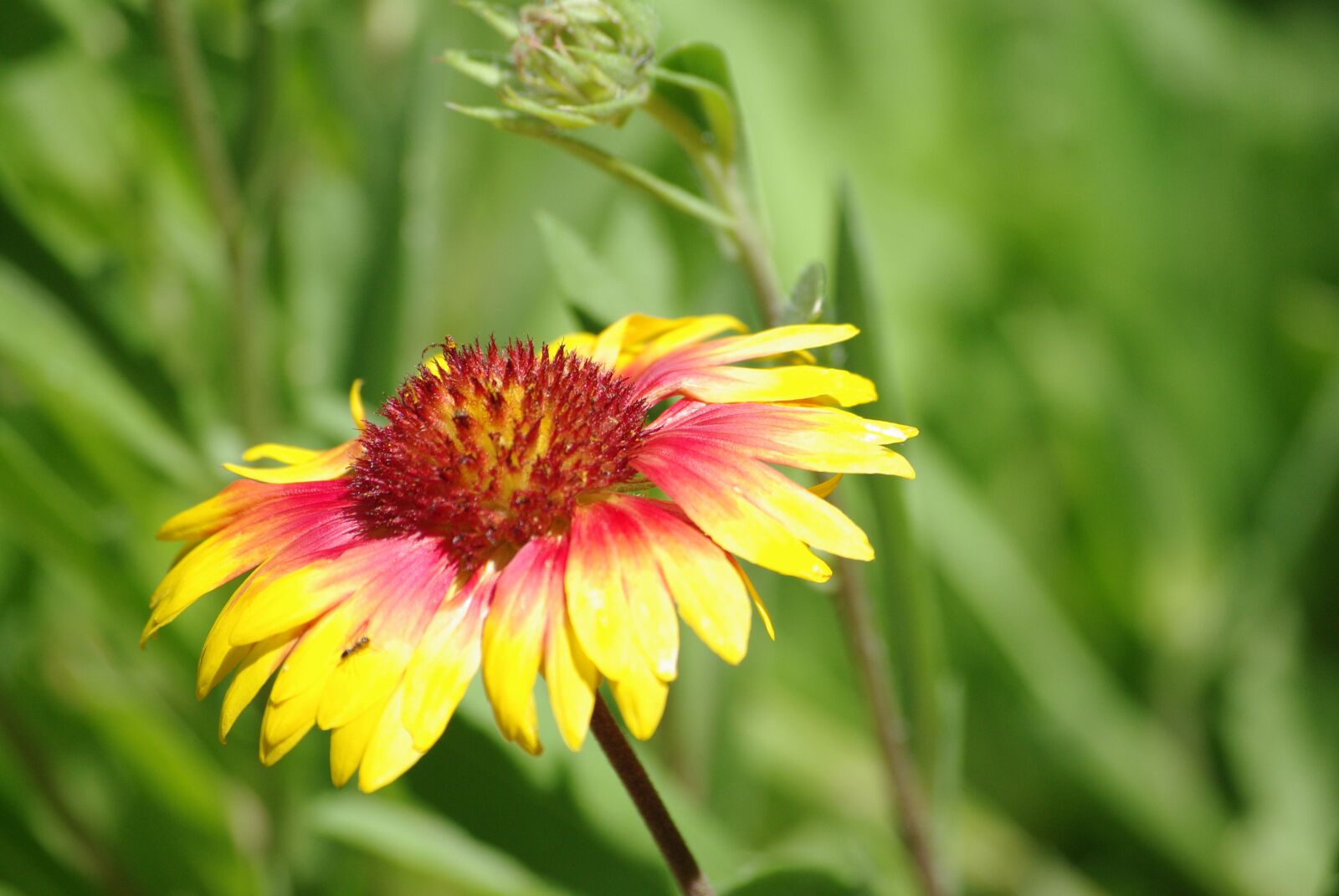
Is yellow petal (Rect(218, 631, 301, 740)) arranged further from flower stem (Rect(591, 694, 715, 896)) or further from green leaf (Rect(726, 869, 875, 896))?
green leaf (Rect(726, 869, 875, 896))

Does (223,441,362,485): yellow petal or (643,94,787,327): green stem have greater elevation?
(643,94,787,327): green stem

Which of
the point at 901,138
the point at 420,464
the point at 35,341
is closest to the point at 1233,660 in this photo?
the point at 901,138

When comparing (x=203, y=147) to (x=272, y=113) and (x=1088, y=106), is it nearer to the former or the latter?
(x=272, y=113)

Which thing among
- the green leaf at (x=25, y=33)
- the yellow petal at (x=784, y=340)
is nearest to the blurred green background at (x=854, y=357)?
the green leaf at (x=25, y=33)

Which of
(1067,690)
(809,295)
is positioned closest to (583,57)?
(809,295)

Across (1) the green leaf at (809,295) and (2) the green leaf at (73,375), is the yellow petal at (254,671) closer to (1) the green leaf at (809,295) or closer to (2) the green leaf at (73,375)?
(1) the green leaf at (809,295)

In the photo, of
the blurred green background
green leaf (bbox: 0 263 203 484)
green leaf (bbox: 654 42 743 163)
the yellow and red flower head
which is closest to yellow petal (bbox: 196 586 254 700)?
the yellow and red flower head
